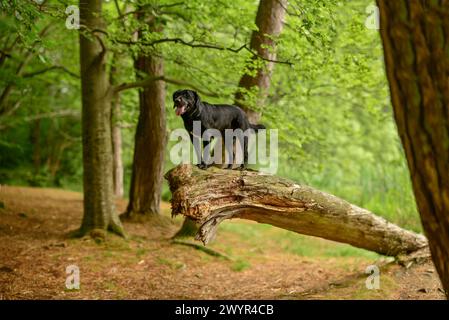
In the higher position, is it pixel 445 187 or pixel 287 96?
pixel 287 96

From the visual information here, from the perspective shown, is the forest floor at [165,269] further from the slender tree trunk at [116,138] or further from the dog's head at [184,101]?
the slender tree trunk at [116,138]

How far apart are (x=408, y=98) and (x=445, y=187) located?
0.57 m

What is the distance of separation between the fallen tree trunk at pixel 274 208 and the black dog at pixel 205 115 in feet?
1.34

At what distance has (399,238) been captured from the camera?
24.7 ft

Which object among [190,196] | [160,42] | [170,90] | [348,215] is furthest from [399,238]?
[170,90]

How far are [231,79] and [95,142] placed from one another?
3.74 metres

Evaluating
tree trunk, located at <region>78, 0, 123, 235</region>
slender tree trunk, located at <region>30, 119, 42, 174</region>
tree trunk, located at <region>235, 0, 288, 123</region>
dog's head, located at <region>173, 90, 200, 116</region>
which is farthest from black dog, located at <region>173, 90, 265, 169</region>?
slender tree trunk, located at <region>30, 119, 42, 174</region>

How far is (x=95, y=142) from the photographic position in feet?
30.0

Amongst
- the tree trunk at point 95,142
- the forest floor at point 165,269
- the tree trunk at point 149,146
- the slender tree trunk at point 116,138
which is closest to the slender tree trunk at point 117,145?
the slender tree trunk at point 116,138

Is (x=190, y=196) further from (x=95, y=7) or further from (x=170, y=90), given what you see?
(x=170, y=90)

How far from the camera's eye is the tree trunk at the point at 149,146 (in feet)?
34.8

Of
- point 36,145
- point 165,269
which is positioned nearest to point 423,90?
point 165,269

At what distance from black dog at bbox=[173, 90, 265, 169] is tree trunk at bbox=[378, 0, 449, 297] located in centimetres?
274

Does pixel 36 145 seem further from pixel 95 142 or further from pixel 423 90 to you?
pixel 423 90
